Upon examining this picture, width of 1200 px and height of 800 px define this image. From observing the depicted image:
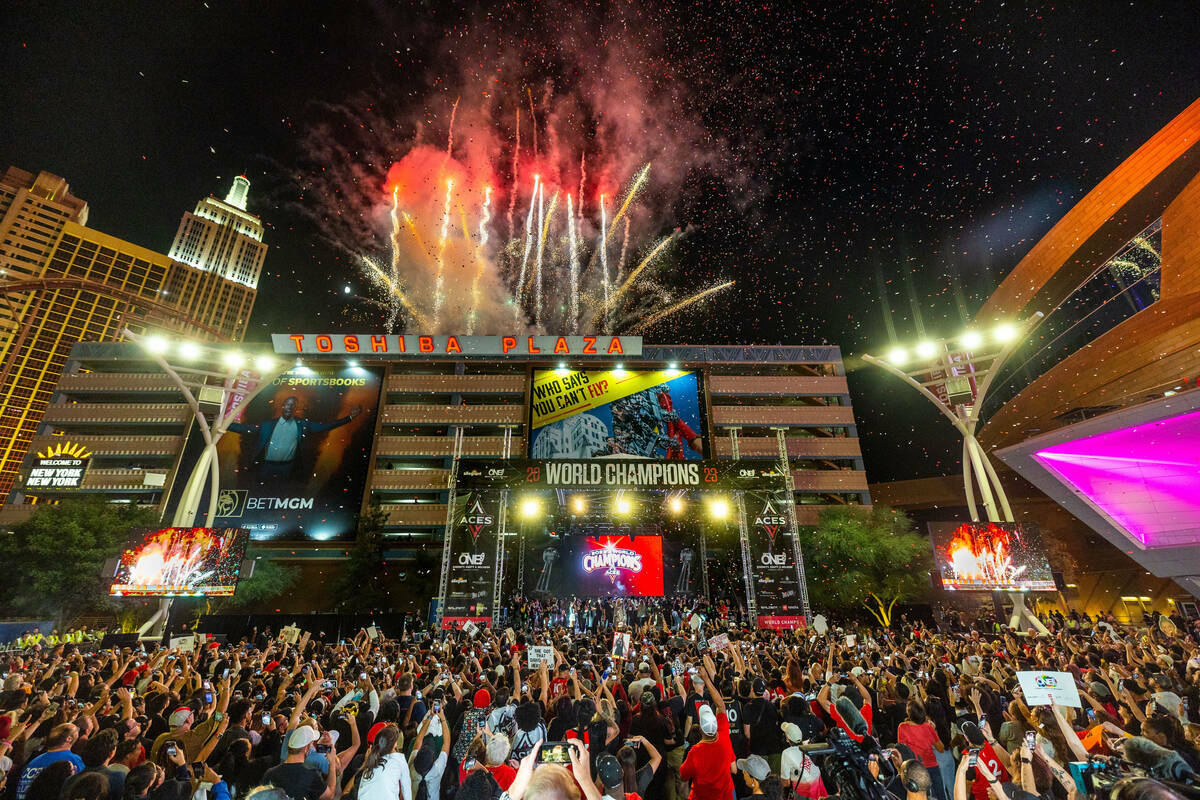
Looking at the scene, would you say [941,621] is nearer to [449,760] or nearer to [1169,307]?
[1169,307]

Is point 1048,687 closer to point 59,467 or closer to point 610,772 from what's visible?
point 610,772

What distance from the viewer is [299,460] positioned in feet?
153

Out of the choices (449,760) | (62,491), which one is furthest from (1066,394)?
(62,491)

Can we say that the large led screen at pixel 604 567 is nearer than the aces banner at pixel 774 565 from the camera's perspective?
No

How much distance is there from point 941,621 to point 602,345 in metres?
34.1

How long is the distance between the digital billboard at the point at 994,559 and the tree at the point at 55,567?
44408 millimetres

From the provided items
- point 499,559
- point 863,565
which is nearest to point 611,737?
point 499,559

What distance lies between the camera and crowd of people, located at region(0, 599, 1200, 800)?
396 centimetres

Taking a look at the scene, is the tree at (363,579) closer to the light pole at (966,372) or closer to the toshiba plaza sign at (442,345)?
the toshiba plaza sign at (442,345)

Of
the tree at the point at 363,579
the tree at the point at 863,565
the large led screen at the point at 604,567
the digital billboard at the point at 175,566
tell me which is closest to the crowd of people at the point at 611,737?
the digital billboard at the point at 175,566

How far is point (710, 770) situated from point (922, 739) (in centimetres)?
265

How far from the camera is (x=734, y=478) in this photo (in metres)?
22.9

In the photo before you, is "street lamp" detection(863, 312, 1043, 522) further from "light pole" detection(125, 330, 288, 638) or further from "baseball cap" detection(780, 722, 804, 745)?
"light pole" detection(125, 330, 288, 638)

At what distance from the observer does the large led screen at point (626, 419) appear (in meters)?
48.0
